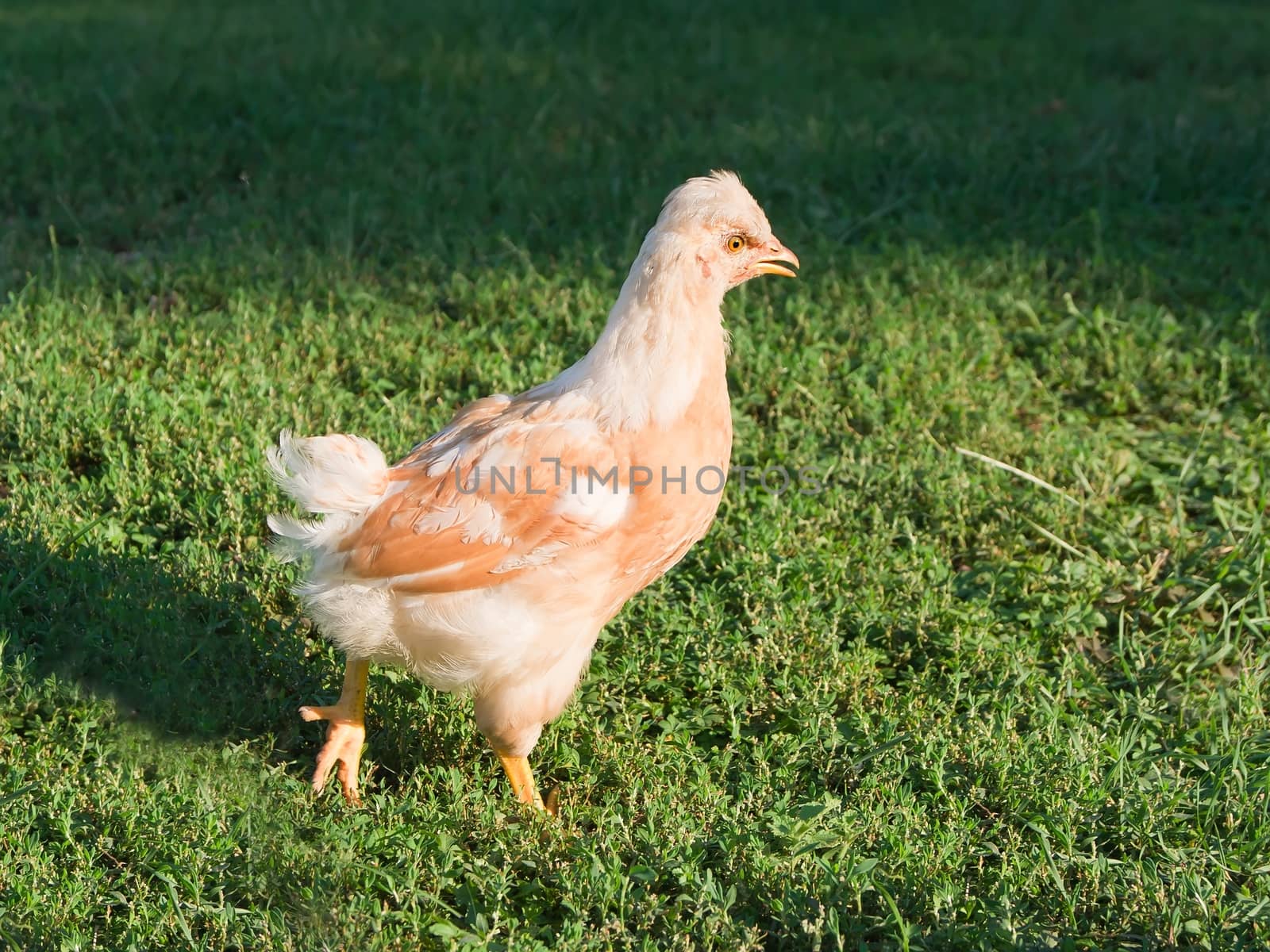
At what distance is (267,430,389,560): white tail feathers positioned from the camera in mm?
3480

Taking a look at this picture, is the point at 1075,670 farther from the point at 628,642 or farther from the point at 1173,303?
the point at 1173,303

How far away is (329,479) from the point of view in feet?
11.4

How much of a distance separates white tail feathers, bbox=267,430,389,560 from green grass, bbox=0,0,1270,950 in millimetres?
693

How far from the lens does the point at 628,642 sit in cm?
425

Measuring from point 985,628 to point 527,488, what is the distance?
1744mm

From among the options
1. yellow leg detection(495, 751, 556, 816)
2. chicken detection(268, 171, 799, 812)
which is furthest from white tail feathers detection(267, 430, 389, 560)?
yellow leg detection(495, 751, 556, 816)

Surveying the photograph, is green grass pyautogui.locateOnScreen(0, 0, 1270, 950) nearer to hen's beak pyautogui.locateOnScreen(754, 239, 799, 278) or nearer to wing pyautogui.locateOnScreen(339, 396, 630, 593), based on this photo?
wing pyautogui.locateOnScreen(339, 396, 630, 593)

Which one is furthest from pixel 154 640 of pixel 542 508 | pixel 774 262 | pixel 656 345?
pixel 774 262

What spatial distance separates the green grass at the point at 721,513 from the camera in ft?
10.7

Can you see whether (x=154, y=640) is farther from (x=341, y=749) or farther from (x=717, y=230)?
(x=717, y=230)

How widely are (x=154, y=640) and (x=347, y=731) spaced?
73cm

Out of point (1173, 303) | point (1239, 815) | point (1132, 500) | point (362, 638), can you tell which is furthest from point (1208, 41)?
point (362, 638)

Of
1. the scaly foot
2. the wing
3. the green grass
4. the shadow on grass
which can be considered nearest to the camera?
the green grass

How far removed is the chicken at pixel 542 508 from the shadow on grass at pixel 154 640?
1.50ft
